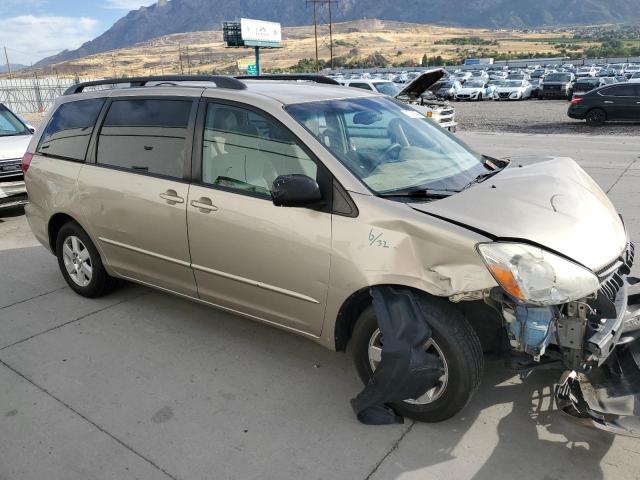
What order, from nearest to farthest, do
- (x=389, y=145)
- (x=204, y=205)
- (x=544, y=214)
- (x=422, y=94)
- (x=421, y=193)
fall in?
(x=544, y=214)
(x=421, y=193)
(x=204, y=205)
(x=389, y=145)
(x=422, y=94)

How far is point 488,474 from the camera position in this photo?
2.69m

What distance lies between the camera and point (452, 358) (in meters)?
2.85

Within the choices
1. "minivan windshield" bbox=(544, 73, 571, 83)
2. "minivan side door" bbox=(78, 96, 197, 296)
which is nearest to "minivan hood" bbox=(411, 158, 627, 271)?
"minivan side door" bbox=(78, 96, 197, 296)

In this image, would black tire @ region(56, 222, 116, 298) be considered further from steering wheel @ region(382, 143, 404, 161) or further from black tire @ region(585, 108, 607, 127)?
black tire @ region(585, 108, 607, 127)

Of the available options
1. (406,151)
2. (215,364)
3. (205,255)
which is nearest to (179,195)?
(205,255)

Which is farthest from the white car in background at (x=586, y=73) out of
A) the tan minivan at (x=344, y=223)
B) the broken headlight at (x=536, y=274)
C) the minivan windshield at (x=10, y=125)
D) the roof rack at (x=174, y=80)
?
the broken headlight at (x=536, y=274)

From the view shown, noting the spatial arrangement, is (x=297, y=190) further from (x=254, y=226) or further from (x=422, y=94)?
(x=422, y=94)

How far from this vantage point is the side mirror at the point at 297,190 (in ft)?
10.0

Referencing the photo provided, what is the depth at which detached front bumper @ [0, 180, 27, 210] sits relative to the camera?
24.9ft

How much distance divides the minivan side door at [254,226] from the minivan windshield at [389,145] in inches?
9.2

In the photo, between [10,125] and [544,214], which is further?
[10,125]

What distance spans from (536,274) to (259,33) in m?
58.8

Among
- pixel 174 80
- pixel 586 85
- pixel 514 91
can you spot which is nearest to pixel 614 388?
pixel 174 80

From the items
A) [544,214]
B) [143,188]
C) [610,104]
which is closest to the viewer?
[544,214]
